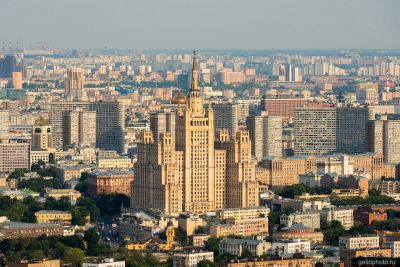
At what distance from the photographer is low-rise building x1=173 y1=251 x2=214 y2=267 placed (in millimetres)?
34062

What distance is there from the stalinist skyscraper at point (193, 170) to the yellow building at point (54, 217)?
1.55 m

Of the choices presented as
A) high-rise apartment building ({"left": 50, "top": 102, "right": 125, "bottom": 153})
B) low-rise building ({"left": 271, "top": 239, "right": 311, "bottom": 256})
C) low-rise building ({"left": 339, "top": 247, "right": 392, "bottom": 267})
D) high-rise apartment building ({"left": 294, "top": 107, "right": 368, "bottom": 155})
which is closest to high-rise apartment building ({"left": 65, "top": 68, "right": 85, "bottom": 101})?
high-rise apartment building ({"left": 50, "top": 102, "right": 125, "bottom": 153})

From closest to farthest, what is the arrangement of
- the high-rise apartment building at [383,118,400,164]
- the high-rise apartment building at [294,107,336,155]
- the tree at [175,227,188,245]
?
the tree at [175,227,188,245]
the high-rise apartment building at [383,118,400,164]
the high-rise apartment building at [294,107,336,155]

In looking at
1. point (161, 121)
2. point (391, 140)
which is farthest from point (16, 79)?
point (391, 140)

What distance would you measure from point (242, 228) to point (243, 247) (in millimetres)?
3661

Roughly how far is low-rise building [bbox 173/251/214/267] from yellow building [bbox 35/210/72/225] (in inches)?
299

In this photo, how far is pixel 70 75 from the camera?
323 ft

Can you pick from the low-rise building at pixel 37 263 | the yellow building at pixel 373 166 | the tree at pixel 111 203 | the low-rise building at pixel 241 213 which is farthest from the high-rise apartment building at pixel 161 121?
the low-rise building at pixel 37 263

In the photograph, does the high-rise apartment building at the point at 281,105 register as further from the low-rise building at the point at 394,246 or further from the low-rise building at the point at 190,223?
the low-rise building at the point at 394,246

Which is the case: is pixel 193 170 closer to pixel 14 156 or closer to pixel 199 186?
pixel 199 186

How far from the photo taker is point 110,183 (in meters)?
46.8

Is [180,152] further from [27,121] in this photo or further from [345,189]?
[27,121]

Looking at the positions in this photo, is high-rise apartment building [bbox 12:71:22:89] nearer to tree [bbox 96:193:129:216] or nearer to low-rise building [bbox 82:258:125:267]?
tree [bbox 96:193:129:216]

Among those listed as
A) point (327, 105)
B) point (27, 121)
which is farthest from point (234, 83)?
point (327, 105)
